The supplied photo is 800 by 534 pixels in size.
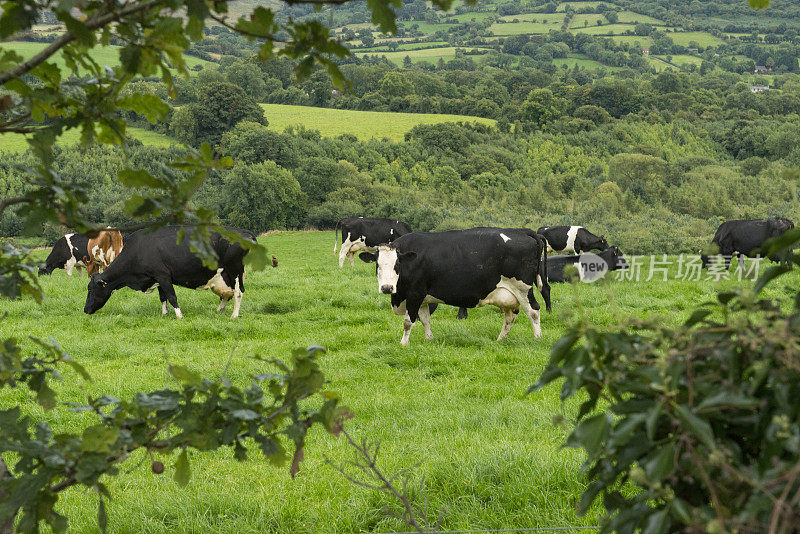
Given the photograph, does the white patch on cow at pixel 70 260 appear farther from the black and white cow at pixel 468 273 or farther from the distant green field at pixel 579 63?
the distant green field at pixel 579 63

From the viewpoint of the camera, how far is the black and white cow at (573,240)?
22.1 m

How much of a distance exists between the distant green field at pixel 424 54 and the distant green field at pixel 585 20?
37183mm

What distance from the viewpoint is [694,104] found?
97.0 meters

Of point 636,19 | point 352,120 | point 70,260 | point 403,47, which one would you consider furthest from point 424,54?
point 70,260

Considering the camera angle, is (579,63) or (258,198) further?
(579,63)

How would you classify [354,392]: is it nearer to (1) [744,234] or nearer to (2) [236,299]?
(2) [236,299]

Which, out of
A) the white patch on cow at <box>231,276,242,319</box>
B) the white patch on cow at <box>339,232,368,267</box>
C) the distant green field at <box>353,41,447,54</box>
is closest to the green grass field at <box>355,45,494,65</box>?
the distant green field at <box>353,41,447,54</box>

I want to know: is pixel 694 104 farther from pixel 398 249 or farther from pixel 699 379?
pixel 699 379

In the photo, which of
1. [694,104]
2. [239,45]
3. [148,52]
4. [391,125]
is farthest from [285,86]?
[148,52]

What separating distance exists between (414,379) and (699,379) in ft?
24.2

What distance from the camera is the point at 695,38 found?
167 meters

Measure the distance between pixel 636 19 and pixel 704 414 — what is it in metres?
206

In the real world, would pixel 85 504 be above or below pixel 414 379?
above

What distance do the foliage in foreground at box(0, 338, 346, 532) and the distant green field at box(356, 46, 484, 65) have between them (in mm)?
149520
